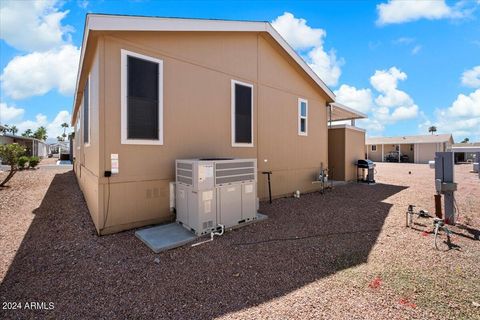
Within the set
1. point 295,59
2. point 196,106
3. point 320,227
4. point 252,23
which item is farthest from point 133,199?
point 295,59

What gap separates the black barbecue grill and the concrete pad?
383 inches

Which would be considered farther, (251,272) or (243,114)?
(243,114)

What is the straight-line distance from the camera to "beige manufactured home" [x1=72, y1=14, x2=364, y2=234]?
4.33 m

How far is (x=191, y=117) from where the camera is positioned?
5.45 meters

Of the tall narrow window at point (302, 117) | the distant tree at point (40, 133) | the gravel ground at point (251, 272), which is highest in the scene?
the distant tree at point (40, 133)

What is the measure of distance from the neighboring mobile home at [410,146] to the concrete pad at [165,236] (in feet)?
103

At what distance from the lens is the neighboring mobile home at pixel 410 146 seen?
88.6 ft

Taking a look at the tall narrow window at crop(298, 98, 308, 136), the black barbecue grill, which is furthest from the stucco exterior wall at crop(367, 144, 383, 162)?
the tall narrow window at crop(298, 98, 308, 136)

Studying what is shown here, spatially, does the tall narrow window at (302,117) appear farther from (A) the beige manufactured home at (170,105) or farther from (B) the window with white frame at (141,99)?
(B) the window with white frame at (141,99)

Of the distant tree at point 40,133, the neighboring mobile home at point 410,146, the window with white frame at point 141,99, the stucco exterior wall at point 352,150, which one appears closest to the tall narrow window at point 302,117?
the stucco exterior wall at point 352,150

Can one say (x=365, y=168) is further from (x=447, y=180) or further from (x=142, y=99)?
(x=142, y=99)

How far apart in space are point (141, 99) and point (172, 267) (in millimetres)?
3226

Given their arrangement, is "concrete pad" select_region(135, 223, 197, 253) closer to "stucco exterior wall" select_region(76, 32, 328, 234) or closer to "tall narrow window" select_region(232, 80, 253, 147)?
"stucco exterior wall" select_region(76, 32, 328, 234)

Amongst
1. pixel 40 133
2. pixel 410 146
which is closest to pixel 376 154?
pixel 410 146
